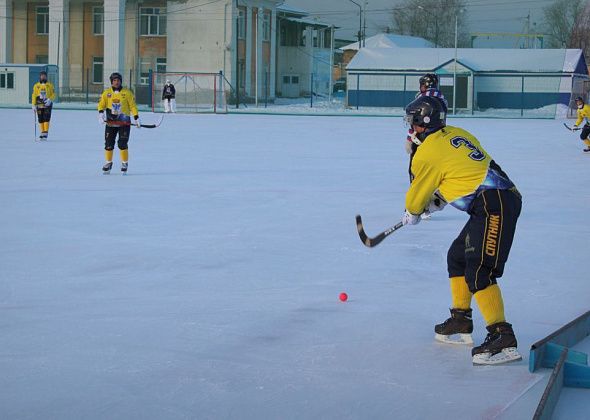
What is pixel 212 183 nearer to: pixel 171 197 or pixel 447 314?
pixel 171 197

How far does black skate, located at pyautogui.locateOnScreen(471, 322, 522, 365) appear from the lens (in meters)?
4.71

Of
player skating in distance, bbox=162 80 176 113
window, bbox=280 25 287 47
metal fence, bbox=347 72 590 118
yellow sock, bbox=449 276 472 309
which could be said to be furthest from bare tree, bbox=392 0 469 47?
yellow sock, bbox=449 276 472 309

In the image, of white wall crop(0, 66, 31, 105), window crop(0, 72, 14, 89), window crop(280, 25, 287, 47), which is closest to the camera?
white wall crop(0, 66, 31, 105)

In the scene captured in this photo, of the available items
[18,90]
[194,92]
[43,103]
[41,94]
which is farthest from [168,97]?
[43,103]

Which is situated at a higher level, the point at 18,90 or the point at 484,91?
the point at 484,91

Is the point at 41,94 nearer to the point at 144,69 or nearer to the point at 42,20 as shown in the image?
the point at 144,69

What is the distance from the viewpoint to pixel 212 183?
43.0ft

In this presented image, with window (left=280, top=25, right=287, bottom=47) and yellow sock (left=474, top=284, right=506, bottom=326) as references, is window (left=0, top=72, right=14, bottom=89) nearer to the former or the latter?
window (left=280, top=25, right=287, bottom=47)

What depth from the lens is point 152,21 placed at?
54844 mm

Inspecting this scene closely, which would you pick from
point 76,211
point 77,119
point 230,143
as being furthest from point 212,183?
point 77,119

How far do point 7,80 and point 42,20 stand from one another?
747 centimetres

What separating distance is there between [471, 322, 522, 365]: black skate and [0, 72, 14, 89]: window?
49.3 metres

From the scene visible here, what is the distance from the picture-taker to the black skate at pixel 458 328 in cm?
509

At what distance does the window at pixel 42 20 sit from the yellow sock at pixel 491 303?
55.5 metres
